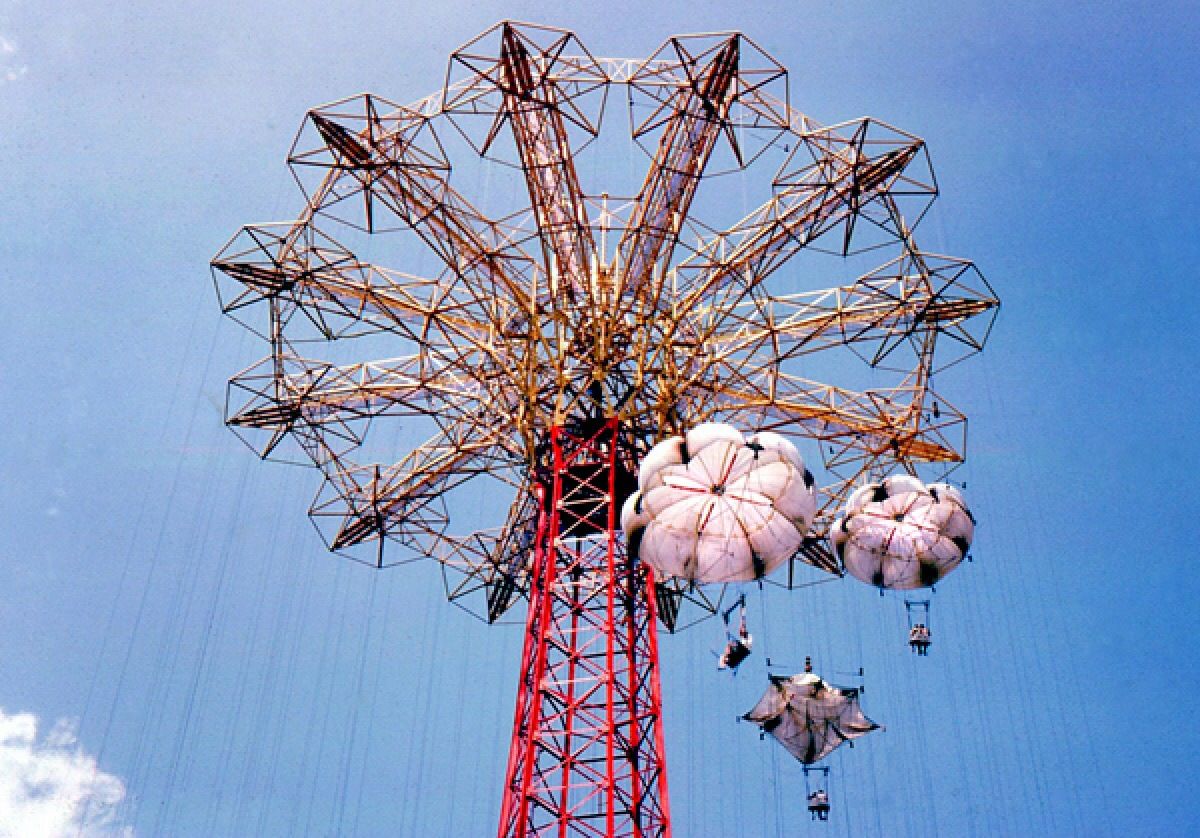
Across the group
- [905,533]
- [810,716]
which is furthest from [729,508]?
[810,716]

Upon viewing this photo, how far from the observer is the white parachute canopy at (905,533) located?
33.7 metres

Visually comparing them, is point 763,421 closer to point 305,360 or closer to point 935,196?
point 935,196

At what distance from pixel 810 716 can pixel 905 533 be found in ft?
18.3

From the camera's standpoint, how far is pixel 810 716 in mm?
35156

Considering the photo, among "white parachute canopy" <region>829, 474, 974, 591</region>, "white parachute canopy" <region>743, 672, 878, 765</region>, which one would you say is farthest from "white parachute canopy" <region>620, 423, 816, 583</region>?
"white parachute canopy" <region>743, 672, 878, 765</region>

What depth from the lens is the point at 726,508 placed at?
97.7 feet

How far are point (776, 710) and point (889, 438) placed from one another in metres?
9.04

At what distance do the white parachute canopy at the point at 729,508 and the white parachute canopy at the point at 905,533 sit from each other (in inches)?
172

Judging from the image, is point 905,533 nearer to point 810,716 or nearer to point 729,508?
point 810,716

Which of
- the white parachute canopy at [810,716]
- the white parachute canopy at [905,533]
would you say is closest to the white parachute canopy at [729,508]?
the white parachute canopy at [905,533]

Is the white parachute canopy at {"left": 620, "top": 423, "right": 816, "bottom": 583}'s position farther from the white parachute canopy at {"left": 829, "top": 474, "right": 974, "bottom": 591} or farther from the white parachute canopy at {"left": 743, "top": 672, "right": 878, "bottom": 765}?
the white parachute canopy at {"left": 743, "top": 672, "right": 878, "bottom": 765}

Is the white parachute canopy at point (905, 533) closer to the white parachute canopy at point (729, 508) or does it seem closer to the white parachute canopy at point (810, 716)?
the white parachute canopy at point (810, 716)

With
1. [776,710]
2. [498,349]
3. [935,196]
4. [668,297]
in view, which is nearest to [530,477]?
[498,349]

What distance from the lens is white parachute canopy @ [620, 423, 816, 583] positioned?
29609mm
